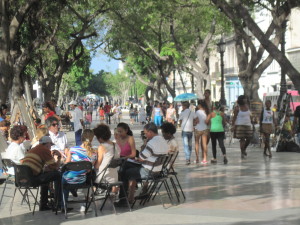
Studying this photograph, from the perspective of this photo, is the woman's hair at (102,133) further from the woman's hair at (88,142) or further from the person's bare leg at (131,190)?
the person's bare leg at (131,190)

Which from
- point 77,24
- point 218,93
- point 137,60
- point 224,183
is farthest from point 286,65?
point 218,93

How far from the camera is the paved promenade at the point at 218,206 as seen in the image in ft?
36.0

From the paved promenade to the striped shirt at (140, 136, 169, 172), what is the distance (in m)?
0.65

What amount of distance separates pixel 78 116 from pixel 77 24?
19.9 meters

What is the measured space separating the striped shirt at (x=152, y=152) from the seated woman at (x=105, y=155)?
1.62ft

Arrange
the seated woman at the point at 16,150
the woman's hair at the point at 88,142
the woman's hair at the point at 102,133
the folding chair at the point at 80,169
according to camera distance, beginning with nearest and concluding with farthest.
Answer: the folding chair at the point at 80,169 < the woman's hair at the point at 102,133 < the woman's hair at the point at 88,142 < the seated woman at the point at 16,150

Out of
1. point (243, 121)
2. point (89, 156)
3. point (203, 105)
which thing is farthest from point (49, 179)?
point (243, 121)

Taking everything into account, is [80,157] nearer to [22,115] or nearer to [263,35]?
[263,35]

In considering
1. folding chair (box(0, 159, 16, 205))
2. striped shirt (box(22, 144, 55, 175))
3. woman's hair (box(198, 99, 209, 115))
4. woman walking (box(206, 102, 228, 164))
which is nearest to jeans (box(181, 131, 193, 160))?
woman walking (box(206, 102, 228, 164))

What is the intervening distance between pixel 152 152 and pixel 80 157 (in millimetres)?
1287

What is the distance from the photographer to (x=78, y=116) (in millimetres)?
25547

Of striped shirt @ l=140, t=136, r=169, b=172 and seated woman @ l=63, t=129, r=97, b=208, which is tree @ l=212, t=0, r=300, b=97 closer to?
striped shirt @ l=140, t=136, r=169, b=172

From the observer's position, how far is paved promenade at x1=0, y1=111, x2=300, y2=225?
36.0 feet

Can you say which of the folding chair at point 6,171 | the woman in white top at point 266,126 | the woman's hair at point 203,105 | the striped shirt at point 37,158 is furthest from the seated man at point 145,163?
the woman in white top at point 266,126
